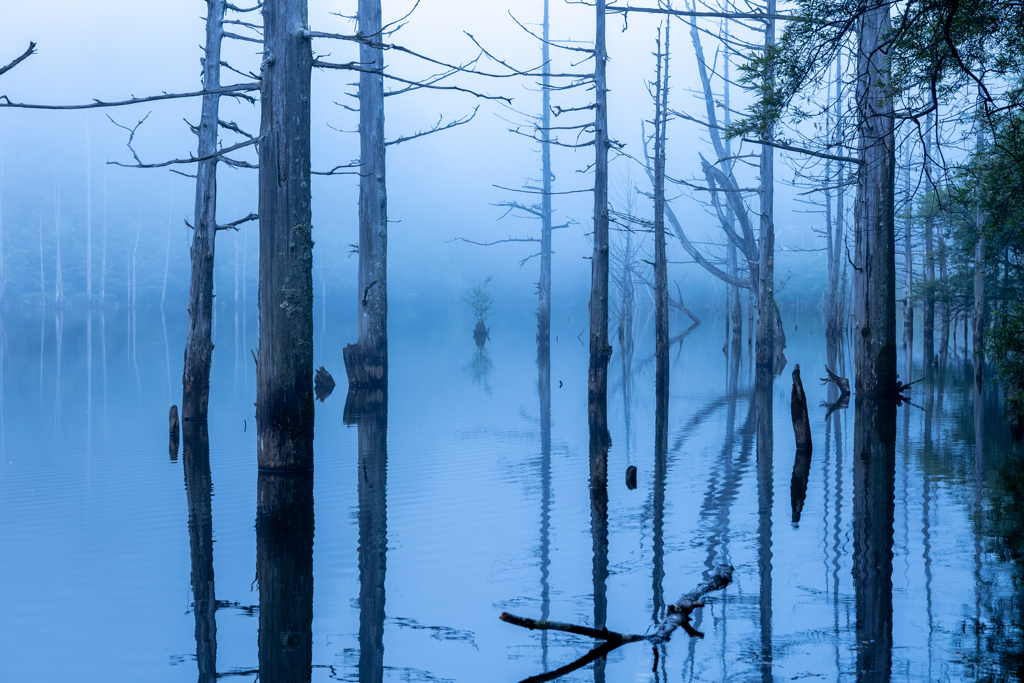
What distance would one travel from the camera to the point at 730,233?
92.1ft

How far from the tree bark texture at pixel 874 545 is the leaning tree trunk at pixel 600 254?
4711 mm

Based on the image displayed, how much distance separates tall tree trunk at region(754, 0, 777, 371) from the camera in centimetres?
2234

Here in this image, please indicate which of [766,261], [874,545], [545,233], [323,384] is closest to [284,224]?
[874,545]

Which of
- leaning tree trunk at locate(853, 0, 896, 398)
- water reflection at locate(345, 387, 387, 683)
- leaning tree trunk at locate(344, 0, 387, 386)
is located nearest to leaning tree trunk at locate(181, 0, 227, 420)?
water reflection at locate(345, 387, 387, 683)

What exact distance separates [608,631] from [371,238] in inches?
600

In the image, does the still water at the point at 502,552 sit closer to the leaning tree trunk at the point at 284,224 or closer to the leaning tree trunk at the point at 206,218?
the leaning tree trunk at the point at 284,224

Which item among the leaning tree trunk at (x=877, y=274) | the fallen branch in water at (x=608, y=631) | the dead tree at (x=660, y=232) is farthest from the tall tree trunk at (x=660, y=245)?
the fallen branch in water at (x=608, y=631)

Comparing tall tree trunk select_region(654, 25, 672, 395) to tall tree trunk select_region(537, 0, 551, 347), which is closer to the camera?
tall tree trunk select_region(654, 25, 672, 395)

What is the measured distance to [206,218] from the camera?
11.8 m

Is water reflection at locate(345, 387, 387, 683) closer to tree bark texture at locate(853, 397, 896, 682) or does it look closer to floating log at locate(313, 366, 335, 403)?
tree bark texture at locate(853, 397, 896, 682)

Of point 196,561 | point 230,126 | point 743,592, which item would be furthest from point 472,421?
point 743,592

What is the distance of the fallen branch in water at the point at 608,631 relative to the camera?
12.3 ft

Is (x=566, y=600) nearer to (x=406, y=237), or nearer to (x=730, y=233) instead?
(x=730, y=233)

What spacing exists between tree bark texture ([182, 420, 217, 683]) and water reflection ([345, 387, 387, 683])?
2.30 feet
